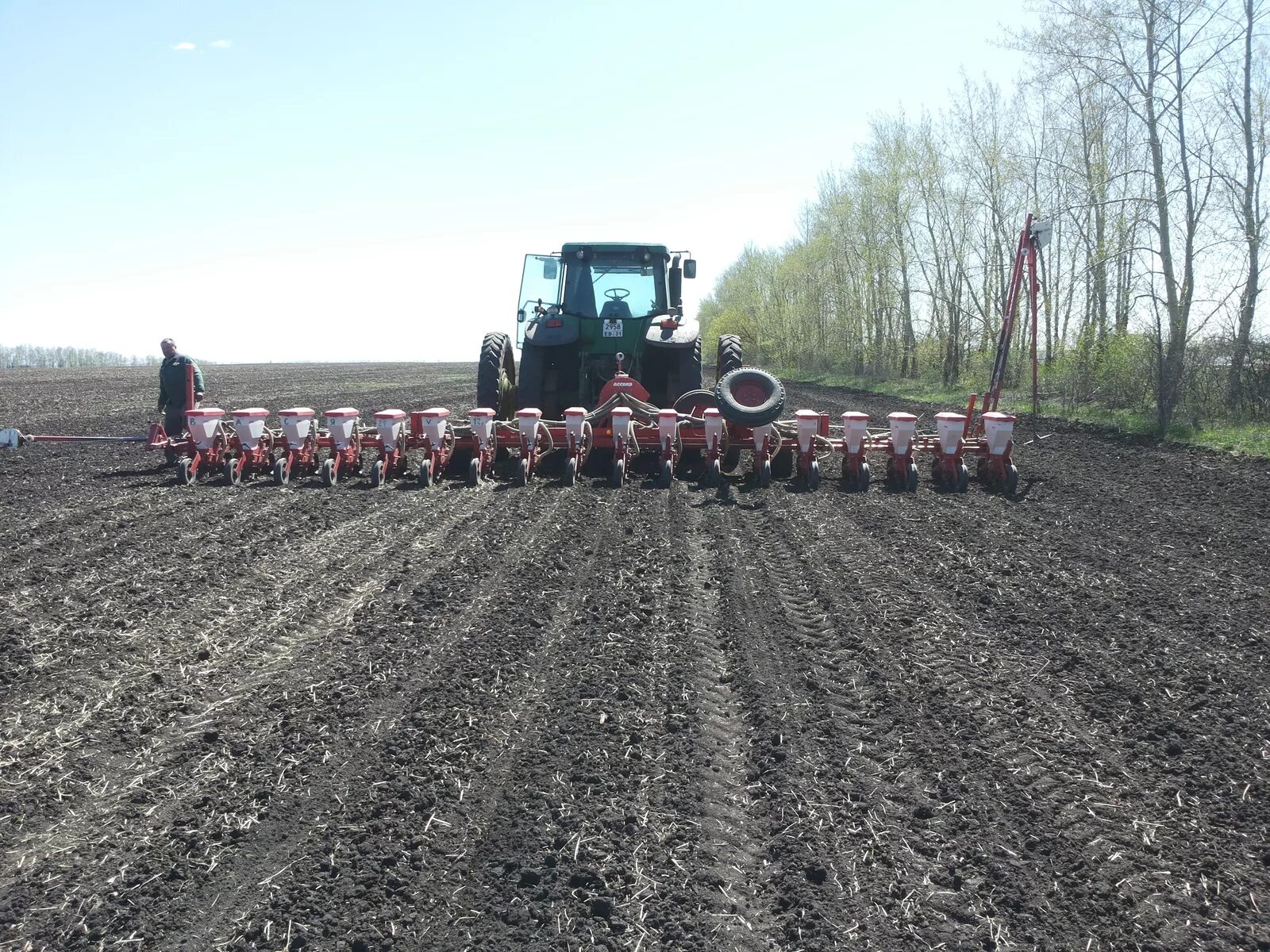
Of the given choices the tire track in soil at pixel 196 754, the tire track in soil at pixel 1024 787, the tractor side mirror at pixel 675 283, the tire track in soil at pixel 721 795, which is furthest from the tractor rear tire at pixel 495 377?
the tire track in soil at pixel 1024 787

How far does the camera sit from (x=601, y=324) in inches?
389

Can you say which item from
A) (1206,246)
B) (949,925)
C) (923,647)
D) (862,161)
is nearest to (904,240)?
(862,161)

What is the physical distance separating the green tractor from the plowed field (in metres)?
3.72

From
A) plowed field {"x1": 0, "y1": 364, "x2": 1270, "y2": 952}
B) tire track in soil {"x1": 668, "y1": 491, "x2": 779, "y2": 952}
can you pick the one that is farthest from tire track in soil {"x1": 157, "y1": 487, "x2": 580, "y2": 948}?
tire track in soil {"x1": 668, "y1": 491, "x2": 779, "y2": 952}

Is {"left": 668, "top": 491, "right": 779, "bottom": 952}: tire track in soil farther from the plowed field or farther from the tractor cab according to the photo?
the tractor cab

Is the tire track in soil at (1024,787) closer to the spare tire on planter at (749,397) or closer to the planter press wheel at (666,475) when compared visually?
the spare tire on planter at (749,397)

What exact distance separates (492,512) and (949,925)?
5513 millimetres

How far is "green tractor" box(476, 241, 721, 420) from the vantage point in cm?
984

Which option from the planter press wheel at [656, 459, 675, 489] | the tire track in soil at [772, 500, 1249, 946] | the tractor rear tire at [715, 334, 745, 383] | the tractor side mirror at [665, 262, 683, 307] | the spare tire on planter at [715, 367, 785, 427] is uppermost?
the tractor side mirror at [665, 262, 683, 307]

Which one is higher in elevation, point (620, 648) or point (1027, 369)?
point (1027, 369)

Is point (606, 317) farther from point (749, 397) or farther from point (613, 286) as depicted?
point (749, 397)

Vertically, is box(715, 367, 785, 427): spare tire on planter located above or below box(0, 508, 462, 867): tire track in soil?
above

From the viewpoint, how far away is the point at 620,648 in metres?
4.22

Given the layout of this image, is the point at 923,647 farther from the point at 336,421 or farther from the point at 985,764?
the point at 336,421
